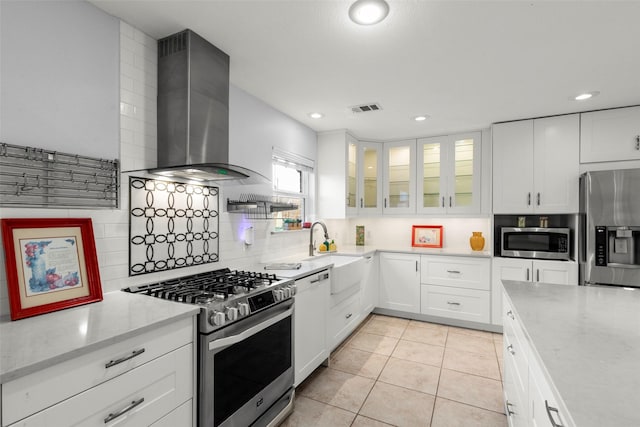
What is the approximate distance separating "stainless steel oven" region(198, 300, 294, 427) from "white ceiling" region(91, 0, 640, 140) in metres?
1.70

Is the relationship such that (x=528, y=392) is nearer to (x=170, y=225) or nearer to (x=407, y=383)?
(x=407, y=383)

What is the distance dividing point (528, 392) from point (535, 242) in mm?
2679

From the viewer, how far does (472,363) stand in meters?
2.81

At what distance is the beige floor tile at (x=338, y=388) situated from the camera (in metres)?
2.25

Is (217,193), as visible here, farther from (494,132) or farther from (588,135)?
(588,135)

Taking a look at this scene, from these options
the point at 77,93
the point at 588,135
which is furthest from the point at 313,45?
the point at 588,135

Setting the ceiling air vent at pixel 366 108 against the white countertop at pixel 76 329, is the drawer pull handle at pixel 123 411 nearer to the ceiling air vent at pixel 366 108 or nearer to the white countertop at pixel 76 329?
the white countertop at pixel 76 329

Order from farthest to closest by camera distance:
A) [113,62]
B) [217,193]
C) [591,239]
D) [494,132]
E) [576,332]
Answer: [494,132]
[591,239]
[217,193]
[113,62]
[576,332]

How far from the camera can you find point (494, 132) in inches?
139

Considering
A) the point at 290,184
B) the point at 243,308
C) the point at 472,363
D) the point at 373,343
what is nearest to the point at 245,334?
the point at 243,308

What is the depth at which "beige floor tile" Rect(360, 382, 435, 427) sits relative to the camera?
2.05m

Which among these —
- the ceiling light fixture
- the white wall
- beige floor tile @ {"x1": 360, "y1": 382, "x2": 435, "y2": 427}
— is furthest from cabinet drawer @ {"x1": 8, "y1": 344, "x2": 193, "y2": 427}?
the ceiling light fixture

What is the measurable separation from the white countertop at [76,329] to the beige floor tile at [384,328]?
2.63 metres

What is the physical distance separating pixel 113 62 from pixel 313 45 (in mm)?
1177
